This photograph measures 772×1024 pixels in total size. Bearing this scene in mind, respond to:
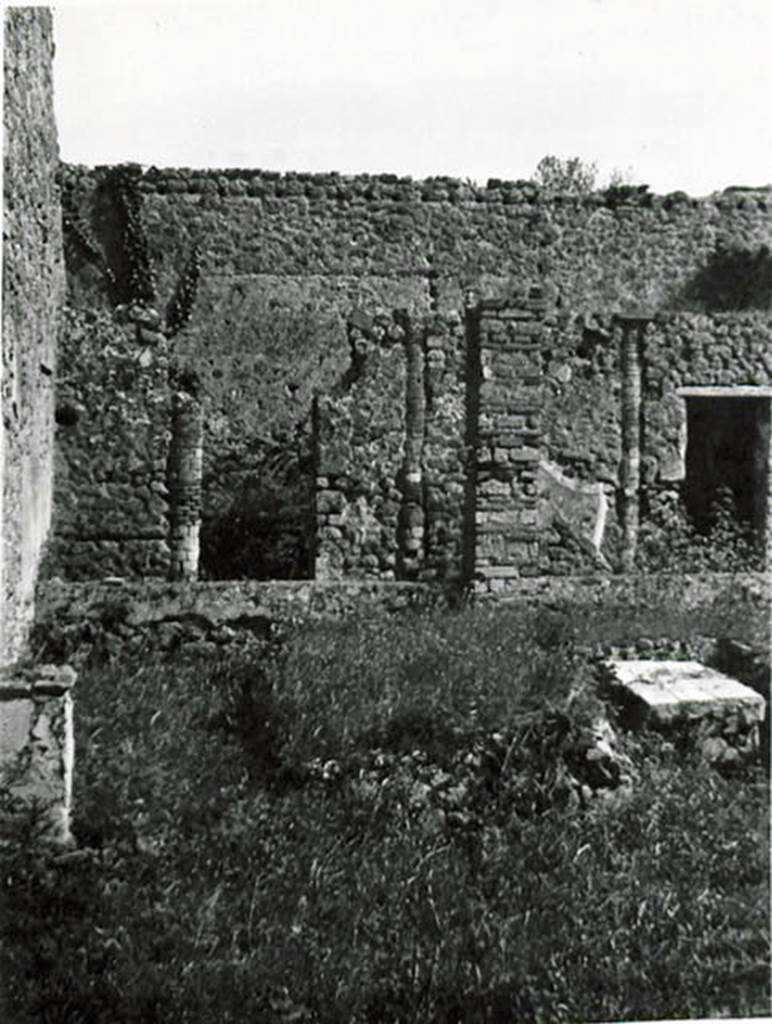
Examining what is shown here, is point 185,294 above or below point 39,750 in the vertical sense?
above

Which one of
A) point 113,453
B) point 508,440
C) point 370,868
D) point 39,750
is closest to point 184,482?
point 113,453

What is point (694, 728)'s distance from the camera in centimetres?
542

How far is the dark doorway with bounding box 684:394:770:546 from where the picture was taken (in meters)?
9.40

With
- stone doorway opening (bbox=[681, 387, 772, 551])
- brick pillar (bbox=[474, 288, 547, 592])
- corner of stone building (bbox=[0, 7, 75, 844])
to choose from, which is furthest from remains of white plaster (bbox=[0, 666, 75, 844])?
stone doorway opening (bbox=[681, 387, 772, 551])

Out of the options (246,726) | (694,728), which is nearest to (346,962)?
(246,726)

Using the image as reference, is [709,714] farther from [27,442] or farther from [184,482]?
[27,442]

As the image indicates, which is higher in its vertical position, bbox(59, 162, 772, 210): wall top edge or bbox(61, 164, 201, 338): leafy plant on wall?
bbox(59, 162, 772, 210): wall top edge

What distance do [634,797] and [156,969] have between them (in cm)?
235

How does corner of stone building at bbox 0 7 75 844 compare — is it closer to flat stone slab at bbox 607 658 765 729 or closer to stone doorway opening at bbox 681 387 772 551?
flat stone slab at bbox 607 658 765 729

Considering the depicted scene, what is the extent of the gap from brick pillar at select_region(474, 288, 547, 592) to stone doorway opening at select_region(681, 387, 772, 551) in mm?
2172

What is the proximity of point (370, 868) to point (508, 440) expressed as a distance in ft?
12.8

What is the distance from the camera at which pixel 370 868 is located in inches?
164

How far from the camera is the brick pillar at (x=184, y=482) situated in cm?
720

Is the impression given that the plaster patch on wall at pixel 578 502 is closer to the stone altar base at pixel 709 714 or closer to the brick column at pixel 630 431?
the brick column at pixel 630 431
